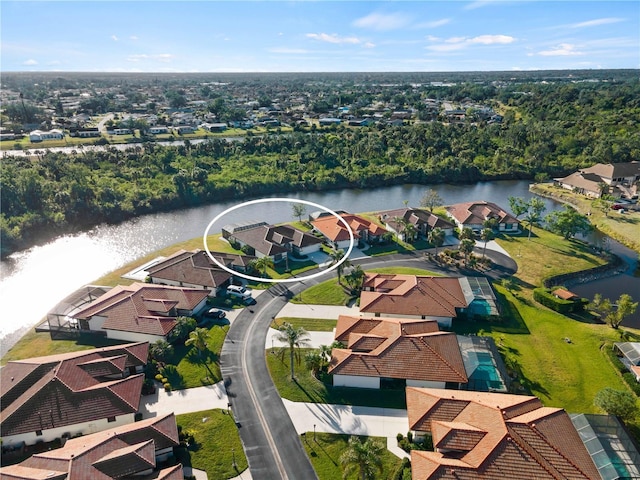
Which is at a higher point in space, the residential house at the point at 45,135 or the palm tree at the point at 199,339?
the residential house at the point at 45,135

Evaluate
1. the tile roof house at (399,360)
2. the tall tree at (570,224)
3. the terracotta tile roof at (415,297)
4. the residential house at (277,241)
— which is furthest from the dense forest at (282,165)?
the tile roof house at (399,360)

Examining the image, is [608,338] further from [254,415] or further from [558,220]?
[254,415]

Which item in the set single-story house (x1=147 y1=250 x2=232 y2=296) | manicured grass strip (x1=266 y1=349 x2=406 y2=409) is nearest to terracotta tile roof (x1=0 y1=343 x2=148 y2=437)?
manicured grass strip (x1=266 y1=349 x2=406 y2=409)

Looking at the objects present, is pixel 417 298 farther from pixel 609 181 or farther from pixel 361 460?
pixel 609 181

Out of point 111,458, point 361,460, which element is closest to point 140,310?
point 111,458

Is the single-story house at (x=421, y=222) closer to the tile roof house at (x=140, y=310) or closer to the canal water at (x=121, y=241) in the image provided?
the canal water at (x=121, y=241)

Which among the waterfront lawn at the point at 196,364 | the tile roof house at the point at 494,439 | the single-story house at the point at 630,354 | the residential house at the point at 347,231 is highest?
the residential house at the point at 347,231

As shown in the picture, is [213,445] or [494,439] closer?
[494,439]
